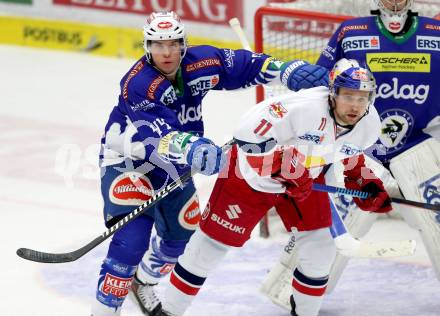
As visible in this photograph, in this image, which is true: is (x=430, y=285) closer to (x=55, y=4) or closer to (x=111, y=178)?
(x=111, y=178)

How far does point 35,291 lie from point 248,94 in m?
3.55

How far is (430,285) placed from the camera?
18.2 feet

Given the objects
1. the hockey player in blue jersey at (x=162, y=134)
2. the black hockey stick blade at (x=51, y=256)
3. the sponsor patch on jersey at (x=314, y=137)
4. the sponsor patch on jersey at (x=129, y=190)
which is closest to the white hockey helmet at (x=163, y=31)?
the hockey player in blue jersey at (x=162, y=134)

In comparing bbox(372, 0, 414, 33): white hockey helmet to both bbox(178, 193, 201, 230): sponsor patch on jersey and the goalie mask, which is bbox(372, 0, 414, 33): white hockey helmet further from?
bbox(178, 193, 201, 230): sponsor patch on jersey

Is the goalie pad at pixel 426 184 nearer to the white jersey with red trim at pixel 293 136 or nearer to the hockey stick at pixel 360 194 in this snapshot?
the hockey stick at pixel 360 194

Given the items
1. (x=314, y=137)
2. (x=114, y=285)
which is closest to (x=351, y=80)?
(x=314, y=137)

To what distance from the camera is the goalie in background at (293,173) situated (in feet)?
14.9

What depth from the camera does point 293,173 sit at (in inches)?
179

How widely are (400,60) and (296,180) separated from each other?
1.00 m

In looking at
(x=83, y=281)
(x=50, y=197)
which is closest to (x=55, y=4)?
(x=50, y=197)

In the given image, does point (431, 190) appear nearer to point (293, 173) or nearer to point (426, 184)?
point (426, 184)

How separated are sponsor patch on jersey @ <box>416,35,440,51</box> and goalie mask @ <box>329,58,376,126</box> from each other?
79 centimetres

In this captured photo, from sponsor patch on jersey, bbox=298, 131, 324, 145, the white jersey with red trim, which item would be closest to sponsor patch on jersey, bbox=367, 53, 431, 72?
the white jersey with red trim

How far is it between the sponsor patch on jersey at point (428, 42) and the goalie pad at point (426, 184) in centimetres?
43
